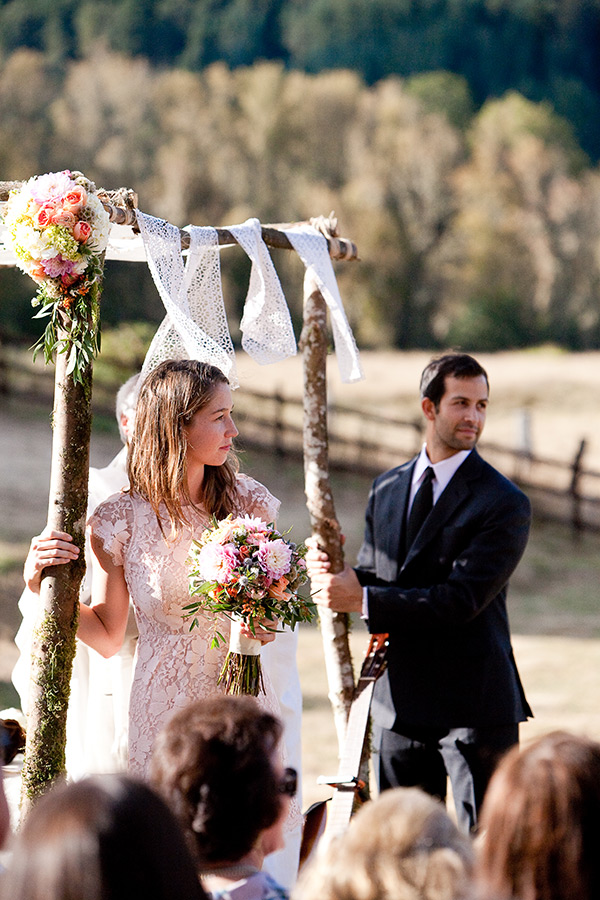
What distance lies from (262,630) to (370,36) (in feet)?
117

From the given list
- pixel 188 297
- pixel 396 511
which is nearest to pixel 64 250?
pixel 188 297

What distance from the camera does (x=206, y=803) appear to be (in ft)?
5.74

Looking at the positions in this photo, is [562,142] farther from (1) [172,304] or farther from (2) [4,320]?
(1) [172,304]

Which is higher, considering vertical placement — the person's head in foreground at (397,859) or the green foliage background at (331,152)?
the green foliage background at (331,152)

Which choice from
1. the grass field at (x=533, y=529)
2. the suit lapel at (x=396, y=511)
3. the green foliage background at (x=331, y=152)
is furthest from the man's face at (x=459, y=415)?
the green foliage background at (x=331, y=152)

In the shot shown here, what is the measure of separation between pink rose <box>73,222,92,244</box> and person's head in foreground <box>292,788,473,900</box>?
1793 millimetres

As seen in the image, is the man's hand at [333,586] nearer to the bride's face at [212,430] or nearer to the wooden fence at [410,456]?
the bride's face at [212,430]

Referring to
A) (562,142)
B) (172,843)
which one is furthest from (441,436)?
(562,142)

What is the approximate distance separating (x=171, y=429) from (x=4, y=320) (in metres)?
21.7

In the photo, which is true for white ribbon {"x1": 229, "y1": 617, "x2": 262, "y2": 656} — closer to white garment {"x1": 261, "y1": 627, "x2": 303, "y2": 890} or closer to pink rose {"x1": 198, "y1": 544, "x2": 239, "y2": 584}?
pink rose {"x1": 198, "y1": 544, "x2": 239, "y2": 584}

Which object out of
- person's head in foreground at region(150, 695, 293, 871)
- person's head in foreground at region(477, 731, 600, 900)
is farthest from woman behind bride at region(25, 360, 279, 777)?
person's head in foreground at region(477, 731, 600, 900)

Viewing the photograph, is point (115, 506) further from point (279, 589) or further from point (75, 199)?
point (75, 199)

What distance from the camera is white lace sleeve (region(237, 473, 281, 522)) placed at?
3.25 meters

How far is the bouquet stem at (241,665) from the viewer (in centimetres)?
300
